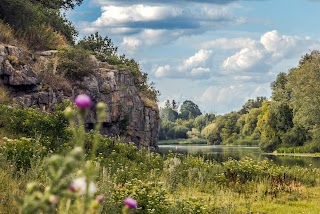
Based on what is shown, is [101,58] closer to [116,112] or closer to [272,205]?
[116,112]

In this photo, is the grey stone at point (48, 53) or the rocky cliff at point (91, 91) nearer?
the rocky cliff at point (91, 91)

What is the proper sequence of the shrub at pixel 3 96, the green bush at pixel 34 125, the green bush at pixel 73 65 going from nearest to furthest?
the green bush at pixel 34 125 < the shrub at pixel 3 96 < the green bush at pixel 73 65

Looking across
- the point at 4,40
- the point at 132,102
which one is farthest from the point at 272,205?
the point at 132,102

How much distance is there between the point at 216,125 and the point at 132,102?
110 meters

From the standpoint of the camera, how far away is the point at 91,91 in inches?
1112

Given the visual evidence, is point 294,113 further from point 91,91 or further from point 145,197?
point 145,197

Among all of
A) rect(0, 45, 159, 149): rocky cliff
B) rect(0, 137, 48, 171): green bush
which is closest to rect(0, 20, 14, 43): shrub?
rect(0, 45, 159, 149): rocky cliff

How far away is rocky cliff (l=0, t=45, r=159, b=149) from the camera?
2228 cm

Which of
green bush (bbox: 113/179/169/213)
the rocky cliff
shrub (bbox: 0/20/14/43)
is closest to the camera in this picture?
green bush (bbox: 113/179/169/213)

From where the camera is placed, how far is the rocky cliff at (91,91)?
22281 millimetres

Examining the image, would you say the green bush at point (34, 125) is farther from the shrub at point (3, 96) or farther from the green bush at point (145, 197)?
the green bush at point (145, 197)

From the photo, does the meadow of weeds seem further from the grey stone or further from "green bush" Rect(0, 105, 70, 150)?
the grey stone

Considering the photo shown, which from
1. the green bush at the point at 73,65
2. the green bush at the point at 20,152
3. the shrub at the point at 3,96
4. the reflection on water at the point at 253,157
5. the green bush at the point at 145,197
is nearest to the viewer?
the green bush at the point at 145,197

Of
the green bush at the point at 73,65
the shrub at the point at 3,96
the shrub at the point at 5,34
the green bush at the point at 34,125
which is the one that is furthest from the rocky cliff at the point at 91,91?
the green bush at the point at 34,125
